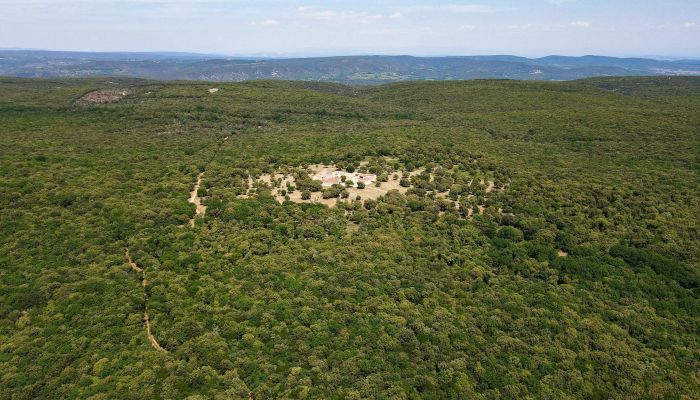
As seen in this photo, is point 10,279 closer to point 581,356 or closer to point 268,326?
point 268,326

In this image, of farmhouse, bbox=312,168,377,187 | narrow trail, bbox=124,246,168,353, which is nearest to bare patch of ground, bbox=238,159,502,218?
farmhouse, bbox=312,168,377,187

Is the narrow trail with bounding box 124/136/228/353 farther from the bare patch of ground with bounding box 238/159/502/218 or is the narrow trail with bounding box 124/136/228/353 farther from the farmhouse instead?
the farmhouse

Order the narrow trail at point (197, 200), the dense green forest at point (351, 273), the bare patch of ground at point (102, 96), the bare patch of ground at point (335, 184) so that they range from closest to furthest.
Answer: the dense green forest at point (351, 273) → the narrow trail at point (197, 200) → the bare patch of ground at point (335, 184) → the bare patch of ground at point (102, 96)

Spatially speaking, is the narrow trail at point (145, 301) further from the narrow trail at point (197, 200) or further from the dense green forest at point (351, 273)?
the narrow trail at point (197, 200)

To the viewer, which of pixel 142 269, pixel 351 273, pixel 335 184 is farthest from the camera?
pixel 335 184

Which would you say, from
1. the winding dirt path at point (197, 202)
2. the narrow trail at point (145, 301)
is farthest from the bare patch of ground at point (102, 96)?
the narrow trail at point (145, 301)

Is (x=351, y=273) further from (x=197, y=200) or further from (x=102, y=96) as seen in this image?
(x=102, y=96)

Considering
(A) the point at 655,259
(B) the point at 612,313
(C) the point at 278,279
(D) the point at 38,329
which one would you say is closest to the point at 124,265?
(D) the point at 38,329

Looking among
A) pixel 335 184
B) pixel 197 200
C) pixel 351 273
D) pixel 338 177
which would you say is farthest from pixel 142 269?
pixel 338 177
